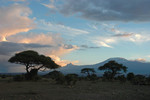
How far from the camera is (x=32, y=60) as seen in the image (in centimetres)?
3666

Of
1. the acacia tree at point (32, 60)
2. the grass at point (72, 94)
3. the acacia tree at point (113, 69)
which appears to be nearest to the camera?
the grass at point (72, 94)

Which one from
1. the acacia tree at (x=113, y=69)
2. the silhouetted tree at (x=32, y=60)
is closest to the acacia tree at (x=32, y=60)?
the silhouetted tree at (x=32, y=60)

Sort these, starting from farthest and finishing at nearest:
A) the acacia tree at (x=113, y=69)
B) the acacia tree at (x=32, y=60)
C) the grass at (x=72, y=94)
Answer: the acacia tree at (x=113, y=69)
the acacia tree at (x=32, y=60)
the grass at (x=72, y=94)

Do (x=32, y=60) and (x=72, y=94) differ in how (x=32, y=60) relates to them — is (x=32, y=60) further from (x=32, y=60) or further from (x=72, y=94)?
(x=72, y=94)

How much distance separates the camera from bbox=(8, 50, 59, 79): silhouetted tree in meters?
36.0

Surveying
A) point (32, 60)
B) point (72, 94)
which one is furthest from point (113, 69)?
point (72, 94)

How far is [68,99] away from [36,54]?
27125 millimetres

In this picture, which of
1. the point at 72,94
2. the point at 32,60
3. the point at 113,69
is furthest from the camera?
the point at 113,69

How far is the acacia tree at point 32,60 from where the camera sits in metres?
36.0

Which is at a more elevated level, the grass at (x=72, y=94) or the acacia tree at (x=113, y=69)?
the acacia tree at (x=113, y=69)

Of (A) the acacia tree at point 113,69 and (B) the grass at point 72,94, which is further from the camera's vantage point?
(A) the acacia tree at point 113,69

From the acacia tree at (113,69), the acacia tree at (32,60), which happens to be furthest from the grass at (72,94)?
the acacia tree at (113,69)

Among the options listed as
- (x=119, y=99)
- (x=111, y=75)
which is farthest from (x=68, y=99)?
(x=111, y=75)

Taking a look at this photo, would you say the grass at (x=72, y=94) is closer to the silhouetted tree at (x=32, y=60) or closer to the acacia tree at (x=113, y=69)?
the silhouetted tree at (x=32, y=60)
